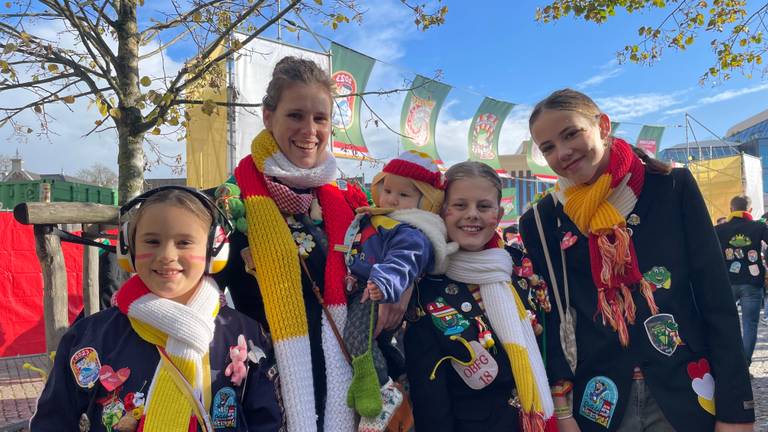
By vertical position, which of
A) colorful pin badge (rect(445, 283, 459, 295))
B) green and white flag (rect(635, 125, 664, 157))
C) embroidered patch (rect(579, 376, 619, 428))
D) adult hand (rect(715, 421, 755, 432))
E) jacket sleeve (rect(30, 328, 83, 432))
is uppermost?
green and white flag (rect(635, 125, 664, 157))

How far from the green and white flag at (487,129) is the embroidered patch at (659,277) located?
1389 centimetres

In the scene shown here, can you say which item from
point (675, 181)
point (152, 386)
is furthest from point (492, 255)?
point (152, 386)

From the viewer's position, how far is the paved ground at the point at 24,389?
4.73 meters

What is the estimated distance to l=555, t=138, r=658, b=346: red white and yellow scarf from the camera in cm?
196

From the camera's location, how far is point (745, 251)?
6.52 m

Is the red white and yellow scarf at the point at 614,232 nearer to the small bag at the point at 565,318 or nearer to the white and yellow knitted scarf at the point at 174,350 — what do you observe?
the small bag at the point at 565,318

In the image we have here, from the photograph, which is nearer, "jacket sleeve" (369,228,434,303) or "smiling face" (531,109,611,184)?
"jacket sleeve" (369,228,434,303)

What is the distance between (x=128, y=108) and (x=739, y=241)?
742 centimetres

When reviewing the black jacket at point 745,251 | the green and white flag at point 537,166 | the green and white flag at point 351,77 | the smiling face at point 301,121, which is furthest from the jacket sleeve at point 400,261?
the green and white flag at point 537,166

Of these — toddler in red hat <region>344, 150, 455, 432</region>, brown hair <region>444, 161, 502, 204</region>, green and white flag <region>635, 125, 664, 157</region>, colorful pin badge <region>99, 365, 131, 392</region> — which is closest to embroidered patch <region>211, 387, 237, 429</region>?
colorful pin badge <region>99, 365, 131, 392</region>

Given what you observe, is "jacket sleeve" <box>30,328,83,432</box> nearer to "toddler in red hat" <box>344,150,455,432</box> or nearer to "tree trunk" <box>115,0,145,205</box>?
"toddler in red hat" <box>344,150,455,432</box>

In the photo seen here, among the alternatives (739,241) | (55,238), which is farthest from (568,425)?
(739,241)

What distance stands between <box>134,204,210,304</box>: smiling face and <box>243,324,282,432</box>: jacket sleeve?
38 cm

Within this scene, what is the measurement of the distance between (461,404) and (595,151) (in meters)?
1.19
